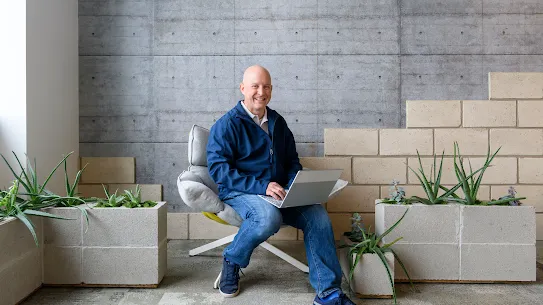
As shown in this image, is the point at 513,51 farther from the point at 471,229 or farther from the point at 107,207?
the point at 107,207

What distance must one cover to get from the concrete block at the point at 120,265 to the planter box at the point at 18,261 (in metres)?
0.22

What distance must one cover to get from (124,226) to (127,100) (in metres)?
1.33

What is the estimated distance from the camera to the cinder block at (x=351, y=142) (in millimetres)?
3236

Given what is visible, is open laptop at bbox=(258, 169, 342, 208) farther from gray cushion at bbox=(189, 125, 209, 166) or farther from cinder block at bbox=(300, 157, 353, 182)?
cinder block at bbox=(300, 157, 353, 182)

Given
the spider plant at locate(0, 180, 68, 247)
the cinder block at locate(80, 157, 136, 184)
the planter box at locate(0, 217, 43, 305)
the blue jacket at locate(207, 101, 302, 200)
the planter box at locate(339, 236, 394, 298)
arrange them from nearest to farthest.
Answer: the planter box at locate(0, 217, 43, 305) → the spider plant at locate(0, 180, 68, 247) → the planter box at locate(339, 236, 394, 298) → the blue jacket at locate(207, 101, 302, 200) → the cinder block at locate(80, 157, 136, 184)

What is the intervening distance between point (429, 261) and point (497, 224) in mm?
384

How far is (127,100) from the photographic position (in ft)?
10.8

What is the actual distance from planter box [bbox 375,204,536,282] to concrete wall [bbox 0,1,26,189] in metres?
2.08

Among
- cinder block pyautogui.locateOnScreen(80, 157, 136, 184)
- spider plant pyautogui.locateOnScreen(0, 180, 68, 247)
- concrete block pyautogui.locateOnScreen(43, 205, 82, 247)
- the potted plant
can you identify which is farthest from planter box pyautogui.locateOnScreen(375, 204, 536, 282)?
cinder block pyautogui.locateOnScreen(80, 157, 136, 184)

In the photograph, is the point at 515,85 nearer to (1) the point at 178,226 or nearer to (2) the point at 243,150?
(2) the point at 243,150

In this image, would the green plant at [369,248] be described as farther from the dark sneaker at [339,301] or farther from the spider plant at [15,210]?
the spider plant at [15,210]

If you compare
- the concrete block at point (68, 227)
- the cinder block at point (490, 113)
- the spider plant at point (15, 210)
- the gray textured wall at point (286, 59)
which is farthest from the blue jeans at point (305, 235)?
the cinder block at point (490, 113)

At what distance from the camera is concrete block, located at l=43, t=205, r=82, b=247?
221 cm

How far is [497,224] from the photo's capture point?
7.62 ft
